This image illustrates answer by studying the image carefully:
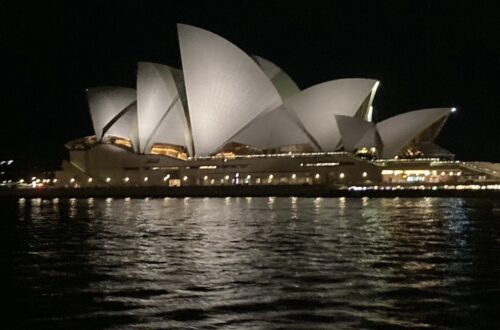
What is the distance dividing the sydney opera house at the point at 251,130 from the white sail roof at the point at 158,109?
89 millimetres

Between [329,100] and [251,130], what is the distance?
7323 millimetres

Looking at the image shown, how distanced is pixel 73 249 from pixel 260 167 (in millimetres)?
47778

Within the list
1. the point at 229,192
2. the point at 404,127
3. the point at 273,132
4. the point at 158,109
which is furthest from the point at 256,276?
the point at 158,109

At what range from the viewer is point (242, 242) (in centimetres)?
2066

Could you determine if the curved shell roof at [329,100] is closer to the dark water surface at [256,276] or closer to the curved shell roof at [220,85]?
the curved shell roof at [220,85]

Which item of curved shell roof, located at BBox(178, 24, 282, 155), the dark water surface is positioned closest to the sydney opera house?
curved shell roof, located at BBox(178, 24, 282, 155)

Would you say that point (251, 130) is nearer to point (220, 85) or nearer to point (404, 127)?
point (220, 85)

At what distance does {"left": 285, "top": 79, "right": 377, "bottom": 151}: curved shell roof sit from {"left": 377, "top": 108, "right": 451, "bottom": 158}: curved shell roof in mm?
3535

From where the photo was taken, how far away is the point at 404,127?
63062 millimetres

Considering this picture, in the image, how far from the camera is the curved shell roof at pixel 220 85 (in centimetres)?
5734

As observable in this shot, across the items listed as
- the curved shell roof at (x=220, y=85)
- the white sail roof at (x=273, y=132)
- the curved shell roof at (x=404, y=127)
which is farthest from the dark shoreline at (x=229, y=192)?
the curved shell roof at (x=404, y=127)

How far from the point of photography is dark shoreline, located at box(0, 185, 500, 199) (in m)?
53.5

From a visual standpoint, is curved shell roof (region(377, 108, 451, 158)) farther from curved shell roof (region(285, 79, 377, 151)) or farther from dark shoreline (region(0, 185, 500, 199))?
dark shoreline (region(0, 185, 500, 199))

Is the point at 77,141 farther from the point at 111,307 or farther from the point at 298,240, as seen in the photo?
the point at 111,307
